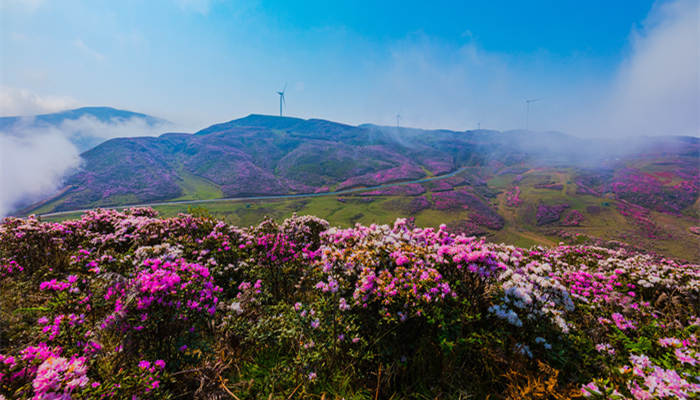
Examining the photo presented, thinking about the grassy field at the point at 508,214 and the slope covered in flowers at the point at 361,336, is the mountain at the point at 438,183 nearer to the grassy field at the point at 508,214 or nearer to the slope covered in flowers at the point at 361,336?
the grassy field at the point at 508,214

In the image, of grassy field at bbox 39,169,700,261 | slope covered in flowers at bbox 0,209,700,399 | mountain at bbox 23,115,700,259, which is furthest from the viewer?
mountain at bbox 23,115,700,259

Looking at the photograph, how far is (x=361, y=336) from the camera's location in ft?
12.0

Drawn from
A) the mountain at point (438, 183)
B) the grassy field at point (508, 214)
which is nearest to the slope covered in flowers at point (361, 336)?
the grassy field at point (508, 214)

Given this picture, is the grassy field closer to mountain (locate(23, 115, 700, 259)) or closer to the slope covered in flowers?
mountain (locate(23, 115, 700, 259))

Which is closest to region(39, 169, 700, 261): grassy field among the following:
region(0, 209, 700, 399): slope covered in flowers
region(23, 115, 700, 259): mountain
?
region(23, 115, 700, 259): mountain

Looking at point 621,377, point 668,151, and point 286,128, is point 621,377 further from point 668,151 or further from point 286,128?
point 286,128

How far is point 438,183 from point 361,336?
2917 inches

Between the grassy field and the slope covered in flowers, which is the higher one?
the slope covered in flowers

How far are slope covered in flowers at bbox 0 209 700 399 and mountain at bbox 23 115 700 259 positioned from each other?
37.0 meters

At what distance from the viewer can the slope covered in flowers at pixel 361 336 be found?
273cm

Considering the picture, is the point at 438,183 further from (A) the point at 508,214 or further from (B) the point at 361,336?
(B) the point at 361,336

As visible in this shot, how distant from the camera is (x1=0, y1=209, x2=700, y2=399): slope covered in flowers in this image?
273 centimetres

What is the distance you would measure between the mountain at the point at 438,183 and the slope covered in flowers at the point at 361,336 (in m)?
37.0

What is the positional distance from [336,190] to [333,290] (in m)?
66.2
